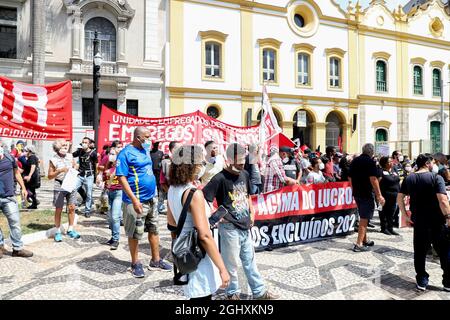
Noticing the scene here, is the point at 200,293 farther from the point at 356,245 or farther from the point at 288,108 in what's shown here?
the point at 288,108

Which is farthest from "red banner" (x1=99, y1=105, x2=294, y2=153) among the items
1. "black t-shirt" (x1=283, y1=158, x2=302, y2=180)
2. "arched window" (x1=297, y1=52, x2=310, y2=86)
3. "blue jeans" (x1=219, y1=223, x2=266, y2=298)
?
"arched window" (x1=297, y1=52, x2=310, y2=86)

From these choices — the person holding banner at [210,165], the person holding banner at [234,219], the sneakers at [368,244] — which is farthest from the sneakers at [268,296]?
the person holding banner at [210,165]

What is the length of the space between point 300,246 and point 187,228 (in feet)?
13.1

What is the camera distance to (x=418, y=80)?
91.7 feet

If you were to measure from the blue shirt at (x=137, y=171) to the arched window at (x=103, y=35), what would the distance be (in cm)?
1620

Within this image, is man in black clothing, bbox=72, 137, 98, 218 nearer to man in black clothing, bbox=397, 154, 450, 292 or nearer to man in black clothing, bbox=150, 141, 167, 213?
man in black clothing, bbox=150, 141, 167, 213

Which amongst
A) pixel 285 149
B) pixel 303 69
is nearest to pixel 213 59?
pixel 303 69

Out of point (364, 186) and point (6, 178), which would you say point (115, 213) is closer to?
point (6, 178)

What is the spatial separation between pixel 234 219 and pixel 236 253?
1.20ft

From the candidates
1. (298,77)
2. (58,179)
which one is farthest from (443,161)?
(298,77)

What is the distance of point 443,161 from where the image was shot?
6277 mm

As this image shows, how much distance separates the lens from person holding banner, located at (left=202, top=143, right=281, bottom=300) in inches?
150

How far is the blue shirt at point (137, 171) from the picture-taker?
182 inches

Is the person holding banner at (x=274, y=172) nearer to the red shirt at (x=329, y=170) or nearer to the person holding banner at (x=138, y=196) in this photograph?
the red shirt at (x=329, y=170)
